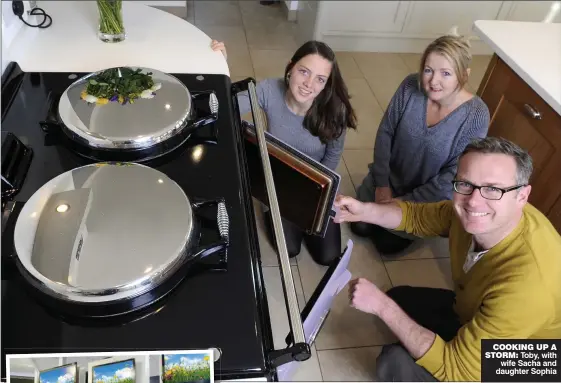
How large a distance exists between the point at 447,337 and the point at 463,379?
25cm

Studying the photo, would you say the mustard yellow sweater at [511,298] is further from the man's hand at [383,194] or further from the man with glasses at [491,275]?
the man's hand at [383,194]

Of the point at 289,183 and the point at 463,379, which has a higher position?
the point at 289,183

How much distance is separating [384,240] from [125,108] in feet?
3.95

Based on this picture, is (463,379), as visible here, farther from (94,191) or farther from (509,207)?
(94,191)

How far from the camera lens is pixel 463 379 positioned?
39.3 inches

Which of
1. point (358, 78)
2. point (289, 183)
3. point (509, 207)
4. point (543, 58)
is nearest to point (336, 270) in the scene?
point (289, 183)

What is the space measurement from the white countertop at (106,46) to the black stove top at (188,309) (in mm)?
331

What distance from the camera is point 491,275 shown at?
101 centimetres

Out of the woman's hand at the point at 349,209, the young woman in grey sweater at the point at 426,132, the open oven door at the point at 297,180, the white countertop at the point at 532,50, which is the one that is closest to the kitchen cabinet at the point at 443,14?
the white countertop at the point at 532,50

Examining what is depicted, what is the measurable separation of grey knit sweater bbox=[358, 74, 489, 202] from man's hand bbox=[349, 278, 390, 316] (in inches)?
25.7

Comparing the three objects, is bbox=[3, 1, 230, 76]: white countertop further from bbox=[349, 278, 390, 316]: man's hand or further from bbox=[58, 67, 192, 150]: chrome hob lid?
bbox=[349, 278, 390, 316]: man's hand

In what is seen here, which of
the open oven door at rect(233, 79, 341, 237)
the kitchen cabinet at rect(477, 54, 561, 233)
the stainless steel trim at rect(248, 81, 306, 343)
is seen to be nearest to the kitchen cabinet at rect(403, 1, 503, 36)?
the kitchen cabinet at rect(477, 54, 561, 233)

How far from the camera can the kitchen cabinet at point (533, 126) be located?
1.44m

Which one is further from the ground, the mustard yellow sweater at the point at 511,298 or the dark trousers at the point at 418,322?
the mustard yellow sweater at the point at 511,298
